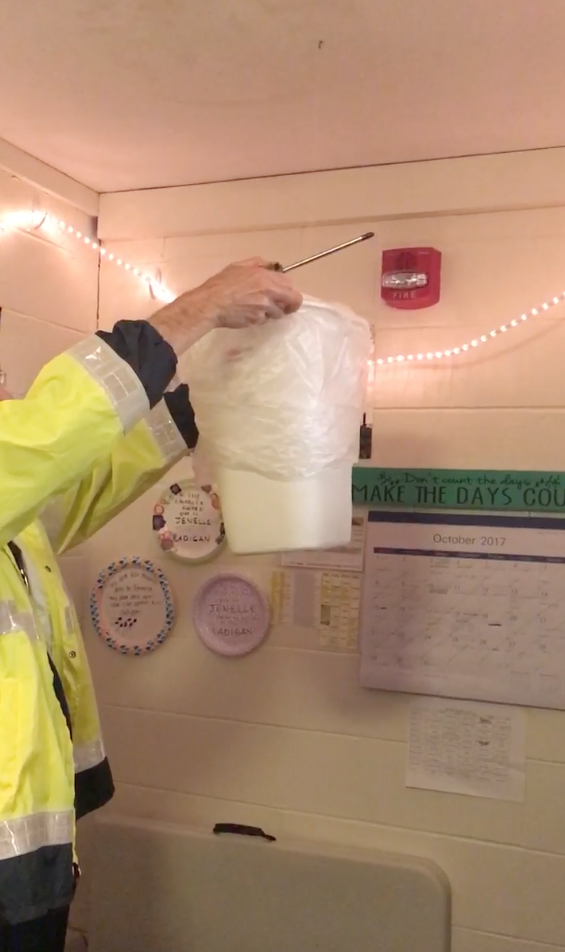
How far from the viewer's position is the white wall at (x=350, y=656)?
165cm

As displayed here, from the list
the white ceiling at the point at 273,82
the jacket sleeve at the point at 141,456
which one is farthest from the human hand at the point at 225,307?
the white ceiling at the point at 273,82

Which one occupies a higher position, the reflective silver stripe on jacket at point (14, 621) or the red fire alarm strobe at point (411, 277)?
the red fire alarm strobe at point (411, 277)

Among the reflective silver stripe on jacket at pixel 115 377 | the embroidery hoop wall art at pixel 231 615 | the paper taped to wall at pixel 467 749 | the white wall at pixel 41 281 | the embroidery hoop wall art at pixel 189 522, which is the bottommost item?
the paper taped to wall at pixel 467 749

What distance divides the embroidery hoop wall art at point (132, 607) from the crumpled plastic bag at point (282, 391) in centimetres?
76

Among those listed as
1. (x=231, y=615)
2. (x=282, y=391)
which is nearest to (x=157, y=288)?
(x=231, y=615)

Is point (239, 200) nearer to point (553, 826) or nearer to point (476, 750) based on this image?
point (476, 750)

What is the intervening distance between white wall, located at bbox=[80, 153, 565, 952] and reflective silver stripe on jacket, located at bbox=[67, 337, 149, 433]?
2.69 feet

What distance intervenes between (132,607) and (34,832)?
2.88ft

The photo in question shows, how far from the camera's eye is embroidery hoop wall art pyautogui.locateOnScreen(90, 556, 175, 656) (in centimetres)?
192

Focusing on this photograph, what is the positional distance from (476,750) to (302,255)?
44.0 inches

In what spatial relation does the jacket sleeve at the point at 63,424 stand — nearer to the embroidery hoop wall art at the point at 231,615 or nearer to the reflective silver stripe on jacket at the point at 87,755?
the reflective silver stripe on jacket at the point at 87,755

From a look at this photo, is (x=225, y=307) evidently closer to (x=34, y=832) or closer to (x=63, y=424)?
(x=63, y=424)

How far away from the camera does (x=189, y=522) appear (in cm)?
191

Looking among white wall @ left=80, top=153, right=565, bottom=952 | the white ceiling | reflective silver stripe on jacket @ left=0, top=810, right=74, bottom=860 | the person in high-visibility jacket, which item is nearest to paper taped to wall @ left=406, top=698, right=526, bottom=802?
white wall @ left=80, top=153, right=565, bottom=952
